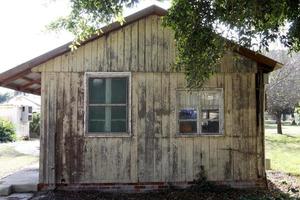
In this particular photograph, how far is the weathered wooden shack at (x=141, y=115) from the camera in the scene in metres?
12.7

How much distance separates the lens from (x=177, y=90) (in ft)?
42.4

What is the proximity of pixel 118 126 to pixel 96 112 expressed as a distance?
2.27 feet

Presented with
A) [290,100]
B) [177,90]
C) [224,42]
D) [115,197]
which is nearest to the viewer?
[224,42]

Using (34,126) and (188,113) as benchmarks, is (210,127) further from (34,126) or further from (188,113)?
(34,126)

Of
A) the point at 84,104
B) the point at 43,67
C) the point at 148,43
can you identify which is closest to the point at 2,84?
the point at 43,67

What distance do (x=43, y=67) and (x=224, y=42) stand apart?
5012 millimetres

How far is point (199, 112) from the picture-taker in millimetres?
12984

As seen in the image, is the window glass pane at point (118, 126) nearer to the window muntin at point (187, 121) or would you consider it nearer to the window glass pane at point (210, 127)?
the window muntin at point (187, 121)

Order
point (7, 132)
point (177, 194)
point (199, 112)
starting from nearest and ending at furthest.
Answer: point (177, 194), point (199, 112), point (7, 132)

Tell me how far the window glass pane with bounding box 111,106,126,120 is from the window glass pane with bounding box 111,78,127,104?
160mm

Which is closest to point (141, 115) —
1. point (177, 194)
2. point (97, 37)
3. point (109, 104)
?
point (109, 104)

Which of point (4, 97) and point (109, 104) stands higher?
point (4, 97)

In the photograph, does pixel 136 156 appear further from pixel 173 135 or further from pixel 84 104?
pixel 84 104

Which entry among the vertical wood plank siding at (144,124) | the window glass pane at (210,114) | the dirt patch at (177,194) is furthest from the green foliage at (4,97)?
the window glass pane at (210,114)
